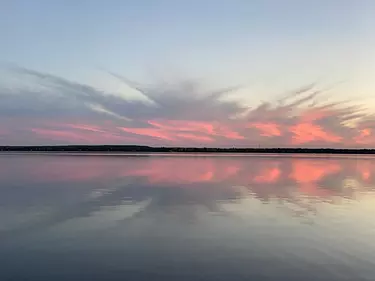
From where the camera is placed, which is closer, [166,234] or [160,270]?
[160,270]

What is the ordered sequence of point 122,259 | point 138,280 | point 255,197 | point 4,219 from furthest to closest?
point 255,197
point 4,219
point 122,259
point 138,280

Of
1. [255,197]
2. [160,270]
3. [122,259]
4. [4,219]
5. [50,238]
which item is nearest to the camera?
[160,270]

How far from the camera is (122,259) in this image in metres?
8.41

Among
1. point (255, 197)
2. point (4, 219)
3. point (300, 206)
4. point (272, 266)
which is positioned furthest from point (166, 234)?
point (255, 197)

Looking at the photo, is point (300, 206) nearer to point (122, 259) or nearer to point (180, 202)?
point (180, 202)

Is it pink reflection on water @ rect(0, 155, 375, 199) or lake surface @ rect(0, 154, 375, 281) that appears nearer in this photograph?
lake surface @ rect(0, 154, 375, 281)

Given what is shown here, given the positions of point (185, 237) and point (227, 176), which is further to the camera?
point (227, 176)

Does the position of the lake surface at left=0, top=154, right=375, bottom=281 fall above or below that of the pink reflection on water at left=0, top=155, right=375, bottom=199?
below

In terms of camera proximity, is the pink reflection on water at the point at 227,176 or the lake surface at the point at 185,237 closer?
the lake surface at the point at 185,237

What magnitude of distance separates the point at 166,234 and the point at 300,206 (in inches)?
287

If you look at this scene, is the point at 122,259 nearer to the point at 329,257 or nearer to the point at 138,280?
the point at 138,280

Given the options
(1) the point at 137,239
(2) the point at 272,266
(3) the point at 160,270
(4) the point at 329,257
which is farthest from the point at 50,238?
(4) the point at 329,257

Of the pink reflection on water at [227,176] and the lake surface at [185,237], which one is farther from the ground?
the pink reflection on water at [227,176]

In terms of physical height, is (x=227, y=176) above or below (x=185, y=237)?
above
